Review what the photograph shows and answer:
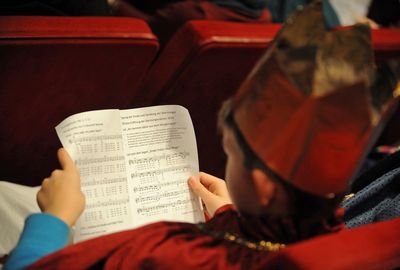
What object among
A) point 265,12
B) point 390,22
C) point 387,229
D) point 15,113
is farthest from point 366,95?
point 390,22

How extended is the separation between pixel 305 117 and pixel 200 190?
40cm

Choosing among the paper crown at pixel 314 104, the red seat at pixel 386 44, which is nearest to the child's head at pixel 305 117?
the paper crown at pixel 314 104

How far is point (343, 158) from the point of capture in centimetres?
55

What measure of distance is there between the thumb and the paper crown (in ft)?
1.06

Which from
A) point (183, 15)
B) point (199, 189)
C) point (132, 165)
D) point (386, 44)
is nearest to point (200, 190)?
point (199, 189)

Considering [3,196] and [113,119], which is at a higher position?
[113,119]

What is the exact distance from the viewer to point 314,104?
0.52 meters

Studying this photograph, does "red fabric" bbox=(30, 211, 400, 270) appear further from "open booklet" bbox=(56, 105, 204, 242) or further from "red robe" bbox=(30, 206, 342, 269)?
"open booklet" bbox=(56, 105, 204, 242)

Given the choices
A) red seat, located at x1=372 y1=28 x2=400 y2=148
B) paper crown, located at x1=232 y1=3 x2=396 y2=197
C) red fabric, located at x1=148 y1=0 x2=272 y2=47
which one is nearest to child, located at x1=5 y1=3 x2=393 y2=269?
paper crown, located at x1=232 y1=3 x2=396 y2=197

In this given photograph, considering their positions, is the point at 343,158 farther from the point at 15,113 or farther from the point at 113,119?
the point at 15,113

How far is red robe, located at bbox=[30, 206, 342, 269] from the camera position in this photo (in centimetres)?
63

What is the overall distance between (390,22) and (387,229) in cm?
175

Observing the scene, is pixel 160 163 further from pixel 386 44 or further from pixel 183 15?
pixel 183 15

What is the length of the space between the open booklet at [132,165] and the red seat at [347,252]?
327mm
